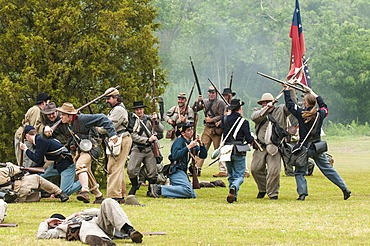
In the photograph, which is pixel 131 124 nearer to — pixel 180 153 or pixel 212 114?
pixel 180 153

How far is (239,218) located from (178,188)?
9.83 feet

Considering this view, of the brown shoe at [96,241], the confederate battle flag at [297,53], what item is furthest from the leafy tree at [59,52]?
the brown shoe at [96,241]

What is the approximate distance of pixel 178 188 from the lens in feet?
42.8

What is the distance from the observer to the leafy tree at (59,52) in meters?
14.0

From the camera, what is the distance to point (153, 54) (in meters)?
15.6

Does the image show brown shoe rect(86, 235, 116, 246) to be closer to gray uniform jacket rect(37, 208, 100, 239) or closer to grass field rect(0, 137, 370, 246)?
grass field rect(0, 137, 370, 246)

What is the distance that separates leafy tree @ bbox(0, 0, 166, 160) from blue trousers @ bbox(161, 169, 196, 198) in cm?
248

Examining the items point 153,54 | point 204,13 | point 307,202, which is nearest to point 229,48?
point 204,13

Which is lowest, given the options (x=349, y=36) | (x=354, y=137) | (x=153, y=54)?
(x=354, y=137)

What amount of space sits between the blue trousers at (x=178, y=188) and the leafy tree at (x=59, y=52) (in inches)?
97.6

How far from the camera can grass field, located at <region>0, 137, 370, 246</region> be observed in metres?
8.26

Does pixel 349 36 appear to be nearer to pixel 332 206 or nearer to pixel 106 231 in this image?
Answer: pixel 332 206

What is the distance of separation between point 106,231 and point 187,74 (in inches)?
1826

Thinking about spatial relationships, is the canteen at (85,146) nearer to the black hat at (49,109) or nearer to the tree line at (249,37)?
the black hat at (49,109)
